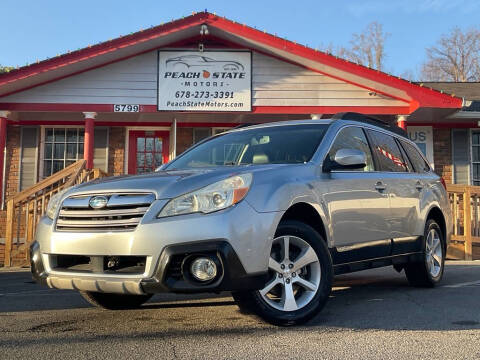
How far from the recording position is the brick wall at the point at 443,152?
1366cm

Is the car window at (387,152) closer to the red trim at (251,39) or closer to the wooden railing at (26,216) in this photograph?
the wooden railing at (26,216)

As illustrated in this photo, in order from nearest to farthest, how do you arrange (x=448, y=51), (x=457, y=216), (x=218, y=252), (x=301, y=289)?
(x=218, y=252)
(x=301, y=289)
(x=457, y=216)
(x=448, y=51)

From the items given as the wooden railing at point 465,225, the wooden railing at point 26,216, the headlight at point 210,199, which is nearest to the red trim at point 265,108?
the wooden railing at point 465,225

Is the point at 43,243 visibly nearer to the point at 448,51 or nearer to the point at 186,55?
the point at 186,55

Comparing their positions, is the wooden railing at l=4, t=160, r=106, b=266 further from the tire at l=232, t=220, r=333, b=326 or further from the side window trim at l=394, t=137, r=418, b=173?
the tire at l=232, t=220, r=333, b=326

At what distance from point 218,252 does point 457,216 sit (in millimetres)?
7547

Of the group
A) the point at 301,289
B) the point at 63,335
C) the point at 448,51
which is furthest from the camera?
the point at 448,51

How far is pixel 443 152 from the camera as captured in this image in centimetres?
1368

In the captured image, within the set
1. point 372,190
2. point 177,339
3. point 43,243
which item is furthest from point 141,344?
point 372,190

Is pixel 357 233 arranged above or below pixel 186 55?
below

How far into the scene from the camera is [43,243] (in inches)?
140

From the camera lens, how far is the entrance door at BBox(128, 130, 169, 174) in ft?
43.5

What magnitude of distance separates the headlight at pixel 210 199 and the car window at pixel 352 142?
1.26 meters

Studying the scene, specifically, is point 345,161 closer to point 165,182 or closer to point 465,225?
point 165,182
